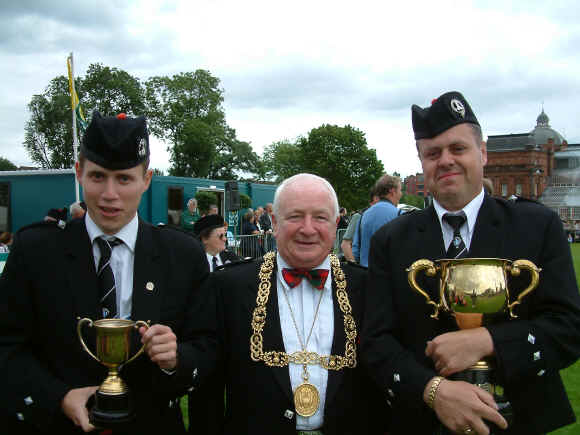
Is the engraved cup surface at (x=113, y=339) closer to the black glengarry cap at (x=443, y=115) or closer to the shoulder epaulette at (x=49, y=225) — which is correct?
the shoulder epaulette at (x=49, y=225)

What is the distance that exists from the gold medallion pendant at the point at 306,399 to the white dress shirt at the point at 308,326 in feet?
0.09

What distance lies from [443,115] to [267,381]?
153cm

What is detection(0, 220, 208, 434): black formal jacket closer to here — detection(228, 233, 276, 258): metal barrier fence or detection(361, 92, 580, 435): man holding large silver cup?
detection(361, 92, 580, 435): man holding large silver cup

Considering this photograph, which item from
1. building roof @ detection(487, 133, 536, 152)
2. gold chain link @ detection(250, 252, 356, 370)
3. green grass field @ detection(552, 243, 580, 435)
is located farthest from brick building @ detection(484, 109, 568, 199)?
gold chain link @ detection(250, 252, 356, 370)

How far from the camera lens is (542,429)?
2.22 m

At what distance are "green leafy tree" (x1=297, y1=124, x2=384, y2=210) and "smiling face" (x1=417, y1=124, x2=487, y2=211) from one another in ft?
160

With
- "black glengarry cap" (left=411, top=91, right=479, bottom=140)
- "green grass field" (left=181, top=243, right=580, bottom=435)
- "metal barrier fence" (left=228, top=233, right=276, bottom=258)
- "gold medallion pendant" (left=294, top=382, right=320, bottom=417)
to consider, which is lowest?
"green grass field" (left=181, top=243, right=580, bottom=435)

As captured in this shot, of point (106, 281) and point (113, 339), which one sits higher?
point (106, 281)

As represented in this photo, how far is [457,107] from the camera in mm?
2393

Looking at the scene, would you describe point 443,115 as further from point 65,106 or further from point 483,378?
point 65,106

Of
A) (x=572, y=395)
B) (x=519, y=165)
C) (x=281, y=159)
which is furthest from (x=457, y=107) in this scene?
(x=519, y=165)

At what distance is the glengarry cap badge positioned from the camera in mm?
2380

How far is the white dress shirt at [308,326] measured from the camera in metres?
2.63

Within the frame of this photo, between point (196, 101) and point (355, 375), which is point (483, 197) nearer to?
point (355, 375)
